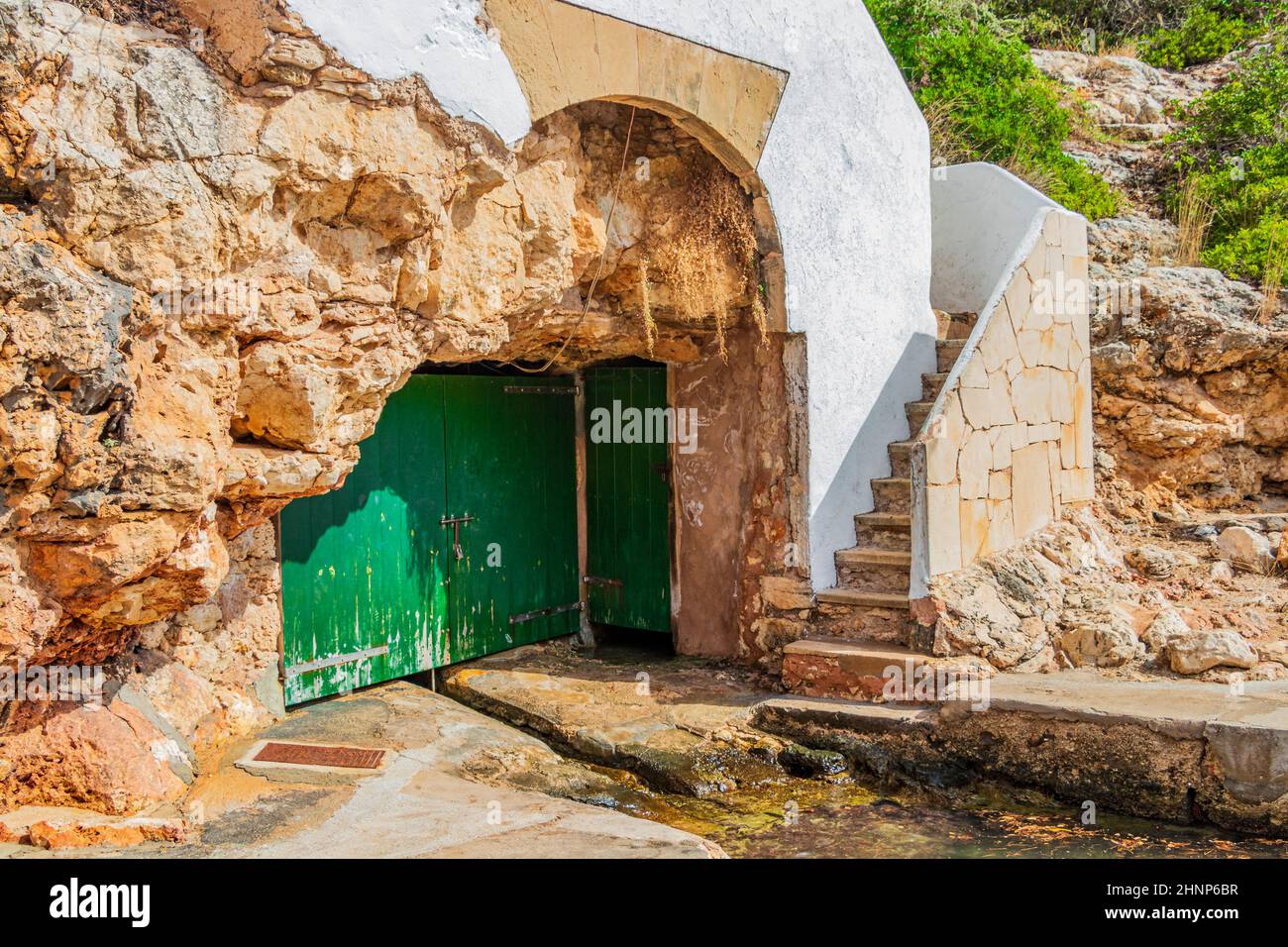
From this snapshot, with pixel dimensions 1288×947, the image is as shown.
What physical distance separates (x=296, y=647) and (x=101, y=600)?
5.94 feet

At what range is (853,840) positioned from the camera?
177 inches

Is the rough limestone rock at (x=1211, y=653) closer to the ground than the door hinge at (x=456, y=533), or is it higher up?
closer to the ground

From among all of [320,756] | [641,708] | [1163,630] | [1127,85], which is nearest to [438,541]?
[641,708]

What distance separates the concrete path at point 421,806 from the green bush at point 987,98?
291 inches

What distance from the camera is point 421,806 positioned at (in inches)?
168

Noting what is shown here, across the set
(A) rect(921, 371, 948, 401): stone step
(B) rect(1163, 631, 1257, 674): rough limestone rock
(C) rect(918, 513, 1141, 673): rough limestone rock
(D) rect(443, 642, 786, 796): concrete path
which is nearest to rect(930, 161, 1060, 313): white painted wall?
(A) rect(921, 371, 948, 401): stone step

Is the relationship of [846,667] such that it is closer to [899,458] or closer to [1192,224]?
[899,458]

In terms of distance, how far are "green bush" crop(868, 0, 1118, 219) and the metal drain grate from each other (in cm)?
787

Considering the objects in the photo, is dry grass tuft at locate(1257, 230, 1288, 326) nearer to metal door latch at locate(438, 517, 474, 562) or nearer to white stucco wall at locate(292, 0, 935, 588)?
white stucco wall at locate(292, 0, 935, 588)

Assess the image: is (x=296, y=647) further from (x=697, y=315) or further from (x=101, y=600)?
(x=697, y=315)

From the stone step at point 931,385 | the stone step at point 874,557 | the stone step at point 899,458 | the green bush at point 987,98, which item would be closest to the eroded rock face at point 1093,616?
the stone step at point 874,557

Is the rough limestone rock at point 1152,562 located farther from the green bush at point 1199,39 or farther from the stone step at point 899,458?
the green bush at point 1199,39

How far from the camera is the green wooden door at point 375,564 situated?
18.7 ft

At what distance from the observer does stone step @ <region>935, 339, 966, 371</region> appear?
759cm
